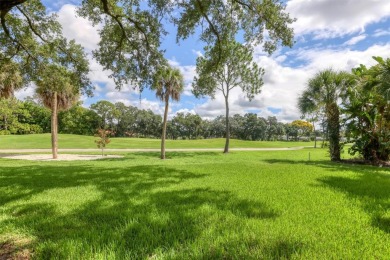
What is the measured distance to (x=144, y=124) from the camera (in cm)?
9569

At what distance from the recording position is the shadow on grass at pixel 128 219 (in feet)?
9.21

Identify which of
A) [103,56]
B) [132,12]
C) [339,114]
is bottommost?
→ [339,114]

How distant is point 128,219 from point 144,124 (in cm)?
9410

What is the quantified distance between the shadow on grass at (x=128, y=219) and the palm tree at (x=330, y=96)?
46.6ft

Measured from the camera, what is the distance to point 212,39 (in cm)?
1005

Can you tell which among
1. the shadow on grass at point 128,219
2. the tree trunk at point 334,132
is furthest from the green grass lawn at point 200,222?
the tree trunk at point 334,132

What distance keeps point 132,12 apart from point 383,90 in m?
13.8

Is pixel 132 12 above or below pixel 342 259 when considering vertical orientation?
above

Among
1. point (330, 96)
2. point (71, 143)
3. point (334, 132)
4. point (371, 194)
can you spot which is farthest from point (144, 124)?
point (371, 194)

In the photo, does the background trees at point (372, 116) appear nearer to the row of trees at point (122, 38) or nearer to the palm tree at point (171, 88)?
the row of trees at point (122, 38)

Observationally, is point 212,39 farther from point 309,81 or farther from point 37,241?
point 309,81

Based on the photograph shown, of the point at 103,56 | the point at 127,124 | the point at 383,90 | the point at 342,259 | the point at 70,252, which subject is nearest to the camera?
the point at 342,259

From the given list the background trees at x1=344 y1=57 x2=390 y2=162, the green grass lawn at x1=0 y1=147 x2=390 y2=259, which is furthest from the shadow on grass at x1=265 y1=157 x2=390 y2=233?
the background trees at x1=344 y1=57 x2=390 y2=162

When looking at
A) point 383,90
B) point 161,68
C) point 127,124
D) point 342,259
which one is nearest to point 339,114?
point 383,90
